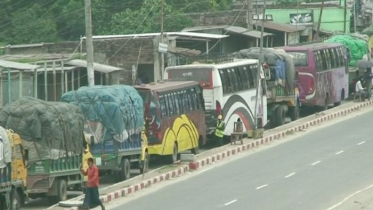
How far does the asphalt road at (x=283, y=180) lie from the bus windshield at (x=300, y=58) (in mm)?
7392

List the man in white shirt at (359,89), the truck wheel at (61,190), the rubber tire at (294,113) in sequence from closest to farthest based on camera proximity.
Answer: the truck wheel at (61,190) < the rubber tire at (294,113) < the man in white shirt at (359,89)

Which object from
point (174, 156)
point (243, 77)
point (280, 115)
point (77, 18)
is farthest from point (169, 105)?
point (77, 18)

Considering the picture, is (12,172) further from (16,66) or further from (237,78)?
(237,78)

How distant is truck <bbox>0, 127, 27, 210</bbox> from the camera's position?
19781 mm

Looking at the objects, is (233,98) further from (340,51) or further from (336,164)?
(340,51)

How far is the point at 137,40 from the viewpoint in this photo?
138ft

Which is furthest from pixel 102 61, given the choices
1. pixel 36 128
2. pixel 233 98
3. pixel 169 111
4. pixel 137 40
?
pixel 36 128

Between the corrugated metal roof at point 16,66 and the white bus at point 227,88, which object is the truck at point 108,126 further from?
the white bus at point 227,88

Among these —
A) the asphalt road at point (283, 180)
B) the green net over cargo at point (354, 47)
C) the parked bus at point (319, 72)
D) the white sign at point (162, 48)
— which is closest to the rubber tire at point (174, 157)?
the asphalt road at point (283, 180)

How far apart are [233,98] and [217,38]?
1105cm

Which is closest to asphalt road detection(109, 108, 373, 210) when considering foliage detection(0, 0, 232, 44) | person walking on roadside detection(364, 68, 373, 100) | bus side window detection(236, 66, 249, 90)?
bus side window detection(236, 66, 249, 90)

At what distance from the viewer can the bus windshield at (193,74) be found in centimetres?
3228

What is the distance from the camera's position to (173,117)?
29.0 meters

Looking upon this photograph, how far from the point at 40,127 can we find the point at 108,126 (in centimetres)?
335
